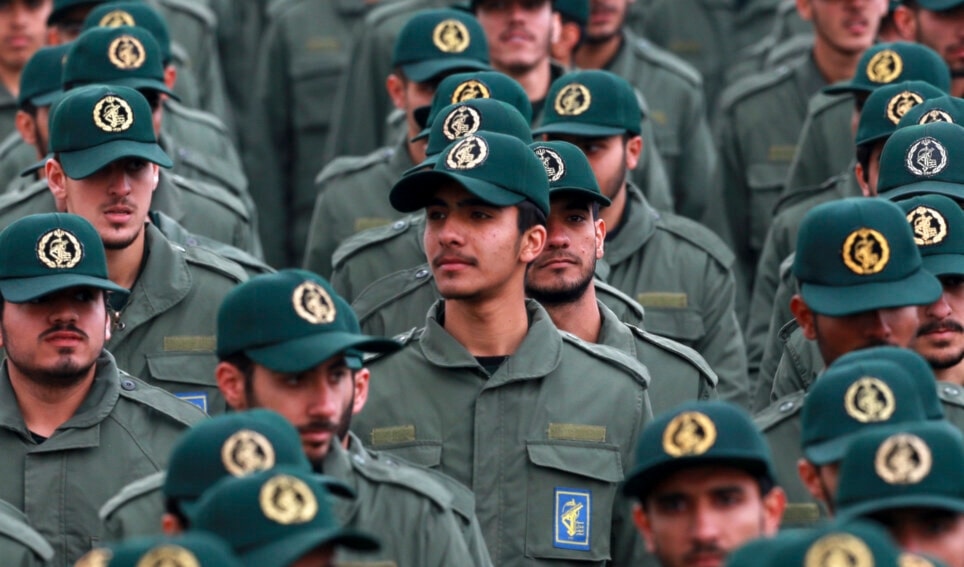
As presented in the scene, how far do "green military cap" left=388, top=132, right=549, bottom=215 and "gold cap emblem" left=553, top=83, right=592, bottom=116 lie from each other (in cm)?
212

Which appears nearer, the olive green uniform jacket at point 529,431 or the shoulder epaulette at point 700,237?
the olive green uniform jacket at point 529,431

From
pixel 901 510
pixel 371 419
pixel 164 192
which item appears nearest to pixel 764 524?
pixel 901 510

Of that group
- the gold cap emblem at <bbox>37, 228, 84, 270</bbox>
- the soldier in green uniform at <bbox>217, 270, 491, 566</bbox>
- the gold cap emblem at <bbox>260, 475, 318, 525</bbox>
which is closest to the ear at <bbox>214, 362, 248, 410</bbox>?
the soldier in green uniform at <bbox>217, 270, 491, 566</bbox>

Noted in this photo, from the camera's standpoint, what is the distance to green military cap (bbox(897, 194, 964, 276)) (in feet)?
33.1

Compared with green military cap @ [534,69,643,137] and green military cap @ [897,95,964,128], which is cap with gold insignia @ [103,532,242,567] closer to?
green military cap @ [534,69,643,137]

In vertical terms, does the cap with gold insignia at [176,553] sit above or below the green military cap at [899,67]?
below

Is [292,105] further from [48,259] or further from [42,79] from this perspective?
[48,259]

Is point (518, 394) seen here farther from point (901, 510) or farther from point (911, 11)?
point (911, 11)

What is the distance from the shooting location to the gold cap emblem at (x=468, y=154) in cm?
975

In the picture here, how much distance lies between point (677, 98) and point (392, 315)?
4.71 m

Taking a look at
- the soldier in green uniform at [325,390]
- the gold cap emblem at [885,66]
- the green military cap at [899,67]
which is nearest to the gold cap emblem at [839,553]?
the soldier in green uniform at [325,390]

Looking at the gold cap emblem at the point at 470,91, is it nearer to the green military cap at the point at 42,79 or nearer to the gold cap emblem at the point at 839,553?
the green military cap at the point at 42,79

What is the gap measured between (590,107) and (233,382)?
3483mm

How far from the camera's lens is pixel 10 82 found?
14.7 meters
